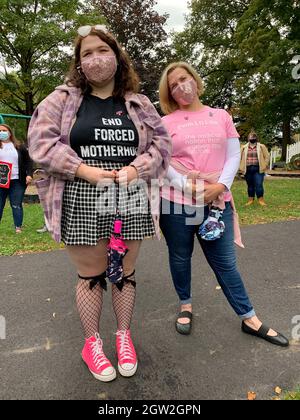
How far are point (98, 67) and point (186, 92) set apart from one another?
28.4 inches

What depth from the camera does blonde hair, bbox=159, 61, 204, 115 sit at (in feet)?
8.36

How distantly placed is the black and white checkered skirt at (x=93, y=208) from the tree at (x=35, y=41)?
13.6m

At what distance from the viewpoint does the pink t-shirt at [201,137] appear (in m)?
2.40

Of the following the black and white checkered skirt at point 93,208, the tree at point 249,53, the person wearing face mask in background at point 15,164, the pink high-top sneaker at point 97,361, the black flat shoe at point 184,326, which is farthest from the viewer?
the tree at point 249,53

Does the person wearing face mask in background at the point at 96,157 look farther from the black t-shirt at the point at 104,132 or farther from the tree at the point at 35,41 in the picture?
the tree at the point at 35,41

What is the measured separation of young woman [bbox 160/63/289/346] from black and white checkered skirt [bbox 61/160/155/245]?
51 cm

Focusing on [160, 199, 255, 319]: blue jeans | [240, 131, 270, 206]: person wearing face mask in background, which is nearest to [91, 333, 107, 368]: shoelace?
[160, 199, 255, 319]: blue jeans

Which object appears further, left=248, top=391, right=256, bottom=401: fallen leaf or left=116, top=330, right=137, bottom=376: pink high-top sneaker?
left=116, top=330, right=137, bottom=376: pink high-top sneaker

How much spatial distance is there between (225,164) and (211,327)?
1.26 m

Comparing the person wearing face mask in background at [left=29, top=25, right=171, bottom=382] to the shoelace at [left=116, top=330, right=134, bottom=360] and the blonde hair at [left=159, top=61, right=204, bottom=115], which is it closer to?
the shoelace at [left=116, top=330, right=134, bottom=360]

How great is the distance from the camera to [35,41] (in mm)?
13844

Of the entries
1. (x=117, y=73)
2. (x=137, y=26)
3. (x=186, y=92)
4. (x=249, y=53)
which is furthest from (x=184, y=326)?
(x=137, y=26)

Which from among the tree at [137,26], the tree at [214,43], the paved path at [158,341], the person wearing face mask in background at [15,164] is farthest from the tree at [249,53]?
the paved path at [158,341]
